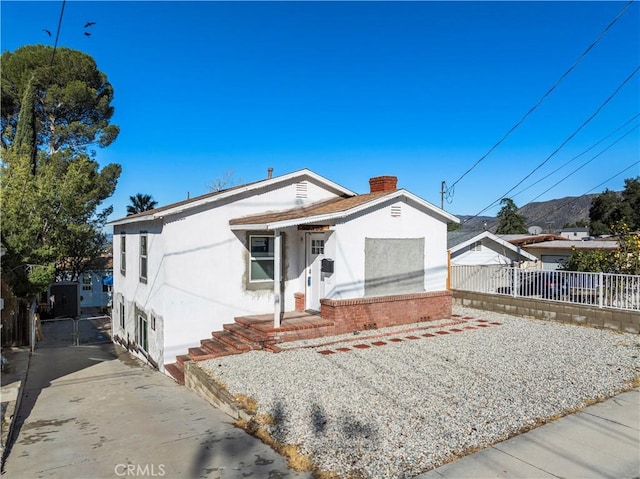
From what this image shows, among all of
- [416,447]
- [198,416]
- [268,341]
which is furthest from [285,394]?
[268,341]

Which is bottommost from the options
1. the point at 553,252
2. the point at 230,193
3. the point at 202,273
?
the point at 202,273

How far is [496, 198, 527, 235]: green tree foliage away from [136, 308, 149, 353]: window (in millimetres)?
52513

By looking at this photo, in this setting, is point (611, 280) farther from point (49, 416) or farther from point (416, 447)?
point (49, 416)

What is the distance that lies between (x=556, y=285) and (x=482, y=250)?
8.25 m

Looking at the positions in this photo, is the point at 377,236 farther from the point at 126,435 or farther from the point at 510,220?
the point at 510,220

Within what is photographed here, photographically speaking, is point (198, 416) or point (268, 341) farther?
point (268, 341)

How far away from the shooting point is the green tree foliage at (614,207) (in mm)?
42250

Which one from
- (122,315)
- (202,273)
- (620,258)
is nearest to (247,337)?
(202,273)

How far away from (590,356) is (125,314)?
14.3 m

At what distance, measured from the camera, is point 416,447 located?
4645 mm

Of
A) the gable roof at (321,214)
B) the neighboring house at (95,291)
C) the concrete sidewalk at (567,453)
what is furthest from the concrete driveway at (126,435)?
the neighboring house at (95,291)

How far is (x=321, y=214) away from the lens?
10.1 metres

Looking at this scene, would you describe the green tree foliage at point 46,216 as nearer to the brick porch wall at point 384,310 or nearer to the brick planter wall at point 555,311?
the brick porch wall at point 384,310

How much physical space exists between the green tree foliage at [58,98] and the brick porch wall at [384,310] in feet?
69.9
